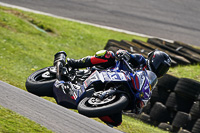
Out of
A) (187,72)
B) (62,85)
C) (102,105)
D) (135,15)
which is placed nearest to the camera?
(102,105)

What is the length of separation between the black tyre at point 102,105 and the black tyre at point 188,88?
2.52 meters

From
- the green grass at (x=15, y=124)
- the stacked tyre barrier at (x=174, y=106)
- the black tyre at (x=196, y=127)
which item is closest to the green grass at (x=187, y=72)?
the stacked tyre barrier at (x=174, y=106)

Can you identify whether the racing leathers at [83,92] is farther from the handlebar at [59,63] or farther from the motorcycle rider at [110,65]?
the handlebar at [59,63]

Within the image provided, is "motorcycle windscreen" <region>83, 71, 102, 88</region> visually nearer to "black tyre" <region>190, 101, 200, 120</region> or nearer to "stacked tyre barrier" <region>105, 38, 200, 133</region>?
"stacked tyre barrier" <region>105, 38, 200, 133</region>

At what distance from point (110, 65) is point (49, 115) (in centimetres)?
188

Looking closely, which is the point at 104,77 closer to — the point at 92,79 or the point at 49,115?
the point at 92,79

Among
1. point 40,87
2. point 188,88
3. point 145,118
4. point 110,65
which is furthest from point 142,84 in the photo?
point 145,118

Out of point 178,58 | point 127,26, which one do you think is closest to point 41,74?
point 178,58

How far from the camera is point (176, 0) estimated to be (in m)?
19.1

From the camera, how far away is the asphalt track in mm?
14438

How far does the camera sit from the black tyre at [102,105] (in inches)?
189

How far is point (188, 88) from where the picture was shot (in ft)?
23.7

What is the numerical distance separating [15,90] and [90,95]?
1.12m

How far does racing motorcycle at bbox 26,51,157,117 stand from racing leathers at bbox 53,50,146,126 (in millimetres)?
67
